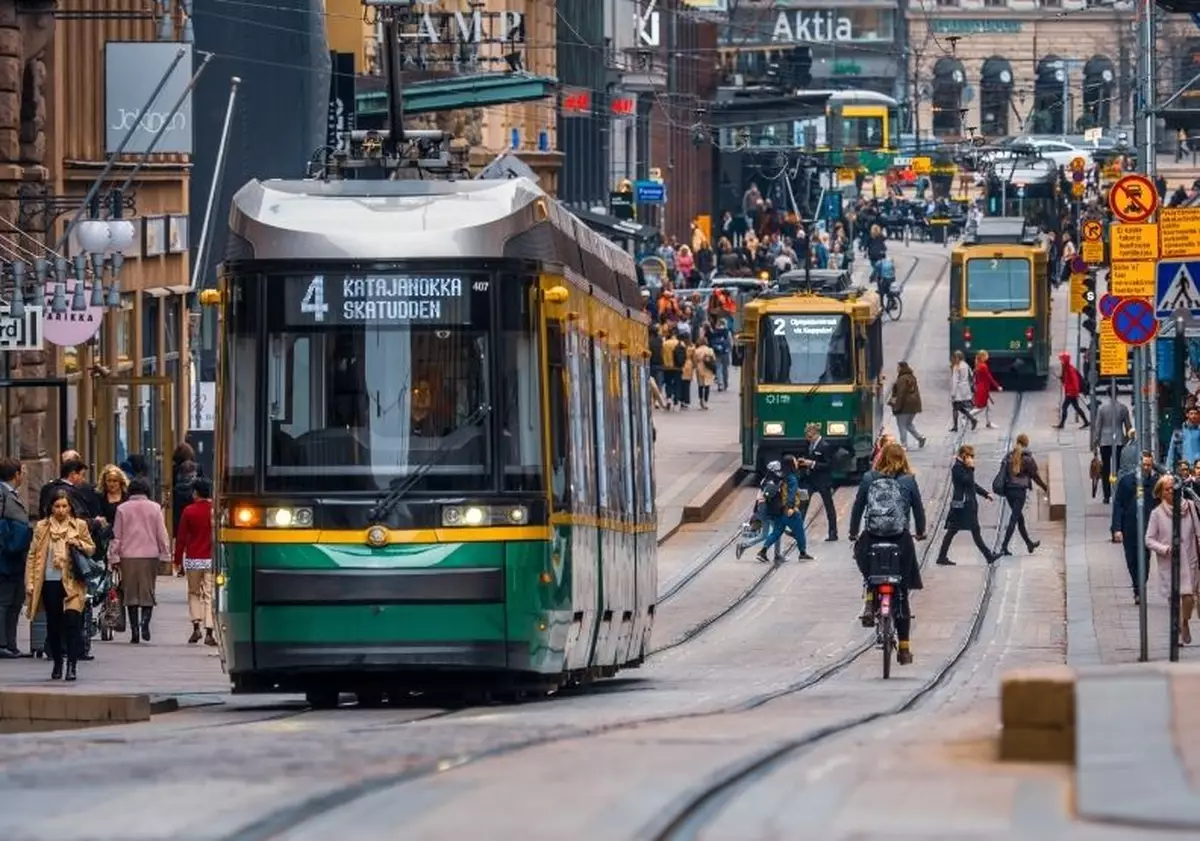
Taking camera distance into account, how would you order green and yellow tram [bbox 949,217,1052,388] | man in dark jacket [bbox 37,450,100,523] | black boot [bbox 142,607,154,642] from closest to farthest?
man in dark jacket [bbox 37,450,100,523]
black boot [bbox 142,607,154,642]
green and yellow tram [bbox 949,217,1052,388]

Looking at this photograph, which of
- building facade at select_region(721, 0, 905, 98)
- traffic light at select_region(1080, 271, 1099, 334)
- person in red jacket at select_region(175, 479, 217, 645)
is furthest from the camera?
building facade at select_region(721, 0, 905, 98)

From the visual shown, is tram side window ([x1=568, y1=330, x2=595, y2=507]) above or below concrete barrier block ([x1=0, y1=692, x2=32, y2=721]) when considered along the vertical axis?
above

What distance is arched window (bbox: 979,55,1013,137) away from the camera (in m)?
150

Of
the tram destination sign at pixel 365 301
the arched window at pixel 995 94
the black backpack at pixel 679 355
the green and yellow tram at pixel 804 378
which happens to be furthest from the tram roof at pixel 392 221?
the arched window at pixel 995 94

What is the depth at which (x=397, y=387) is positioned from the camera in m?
17.2

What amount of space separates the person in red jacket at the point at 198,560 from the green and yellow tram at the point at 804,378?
2261 centimetres

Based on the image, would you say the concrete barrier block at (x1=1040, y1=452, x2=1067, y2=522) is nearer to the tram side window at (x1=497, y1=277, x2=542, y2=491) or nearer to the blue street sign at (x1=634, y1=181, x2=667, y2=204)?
the blue street sign at (x1=634, y1=181, x2=667, y2=204)

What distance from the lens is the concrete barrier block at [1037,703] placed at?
39.2ft

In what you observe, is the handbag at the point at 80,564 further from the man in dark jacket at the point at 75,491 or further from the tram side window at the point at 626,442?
the tram side window at the point at 626,442

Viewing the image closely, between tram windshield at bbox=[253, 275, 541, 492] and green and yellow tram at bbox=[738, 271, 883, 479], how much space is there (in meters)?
32.0

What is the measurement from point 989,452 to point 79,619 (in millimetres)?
33290

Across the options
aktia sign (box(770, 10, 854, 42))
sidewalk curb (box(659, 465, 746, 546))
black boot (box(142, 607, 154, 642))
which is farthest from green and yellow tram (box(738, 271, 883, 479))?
aktia sign (box(770, 10, 854, 42))

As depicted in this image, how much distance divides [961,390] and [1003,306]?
775 centimetres

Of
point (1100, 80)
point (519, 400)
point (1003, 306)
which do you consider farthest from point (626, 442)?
point (1100, 80)
